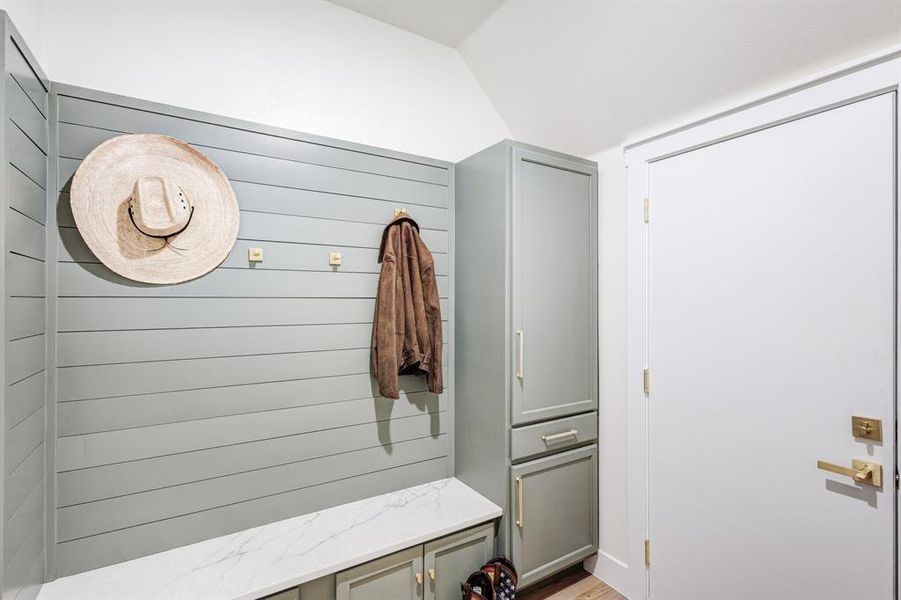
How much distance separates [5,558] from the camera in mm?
1111

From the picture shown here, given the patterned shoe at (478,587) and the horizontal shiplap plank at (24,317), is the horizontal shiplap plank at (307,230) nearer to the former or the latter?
the horizontal shiplap plank at (24,317)

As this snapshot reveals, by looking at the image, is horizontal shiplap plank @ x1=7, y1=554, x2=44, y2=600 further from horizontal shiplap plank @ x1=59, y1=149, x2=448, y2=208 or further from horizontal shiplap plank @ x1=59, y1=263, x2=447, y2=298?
horizontal shiplap plank @ x1=59, y1=149, x2=448, y2=208

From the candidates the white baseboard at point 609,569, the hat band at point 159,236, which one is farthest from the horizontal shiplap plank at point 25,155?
the white baseboard at point 609,569

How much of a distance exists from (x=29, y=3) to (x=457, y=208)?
1.69 m

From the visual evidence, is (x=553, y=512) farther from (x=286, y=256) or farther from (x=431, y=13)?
(x=431, y=13)

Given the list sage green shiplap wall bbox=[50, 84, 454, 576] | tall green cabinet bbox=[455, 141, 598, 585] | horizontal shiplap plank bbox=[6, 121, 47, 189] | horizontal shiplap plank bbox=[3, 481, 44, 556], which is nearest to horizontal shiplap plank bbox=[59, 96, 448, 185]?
sage green shiplap wall bbox=[50, 84, 454, 576]

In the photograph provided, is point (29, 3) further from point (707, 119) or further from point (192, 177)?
point (707, 119)

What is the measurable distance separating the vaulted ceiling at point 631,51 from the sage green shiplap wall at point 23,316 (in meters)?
1.33

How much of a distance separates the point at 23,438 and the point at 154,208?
2.59 ft

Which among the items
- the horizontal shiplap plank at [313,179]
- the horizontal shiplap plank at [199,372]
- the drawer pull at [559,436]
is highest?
the horizontal shiplap plank at [313,179]

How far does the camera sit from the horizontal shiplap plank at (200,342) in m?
1.50

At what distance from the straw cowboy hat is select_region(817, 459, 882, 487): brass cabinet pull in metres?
2.30

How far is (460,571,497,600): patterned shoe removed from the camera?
69.8 inches

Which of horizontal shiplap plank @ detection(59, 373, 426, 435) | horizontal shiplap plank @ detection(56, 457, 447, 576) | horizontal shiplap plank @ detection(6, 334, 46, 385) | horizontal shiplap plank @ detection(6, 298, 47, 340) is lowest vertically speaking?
horizontal shiplap plank @ detection(56, 457, 447, 576)
